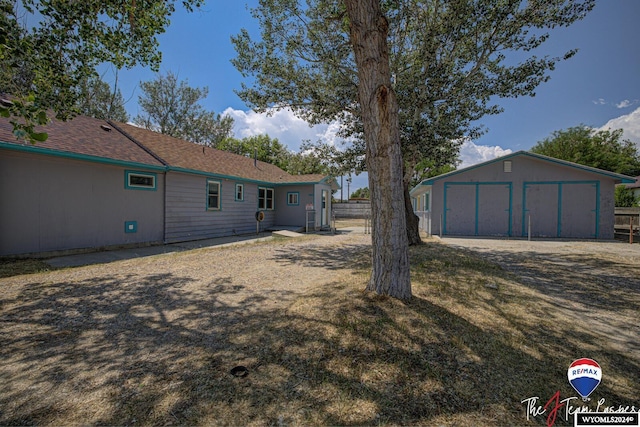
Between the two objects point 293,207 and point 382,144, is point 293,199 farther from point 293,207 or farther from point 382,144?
point 382,144

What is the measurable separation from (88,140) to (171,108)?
22110 millimetres

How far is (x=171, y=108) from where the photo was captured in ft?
91.4

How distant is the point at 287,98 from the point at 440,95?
4.55 m

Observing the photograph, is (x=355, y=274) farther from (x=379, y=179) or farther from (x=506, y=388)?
(x=506, y=388)

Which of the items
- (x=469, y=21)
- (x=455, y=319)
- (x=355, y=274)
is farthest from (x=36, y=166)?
(x=469, y=21)

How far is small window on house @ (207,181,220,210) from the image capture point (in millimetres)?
12058

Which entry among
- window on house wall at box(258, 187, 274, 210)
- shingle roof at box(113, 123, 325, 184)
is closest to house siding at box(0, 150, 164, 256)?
shingle roof at box(113, 123, 325, 184)

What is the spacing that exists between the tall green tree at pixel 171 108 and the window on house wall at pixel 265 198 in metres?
17.5

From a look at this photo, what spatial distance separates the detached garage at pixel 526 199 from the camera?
12539 mm

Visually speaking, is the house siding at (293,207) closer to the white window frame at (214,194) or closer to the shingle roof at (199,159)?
the shingle roof at (199,159)

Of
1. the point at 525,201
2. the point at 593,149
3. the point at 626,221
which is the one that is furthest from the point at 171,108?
the point at 593,149

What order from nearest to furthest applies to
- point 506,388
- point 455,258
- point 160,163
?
point 506,388
point 455,258
point 160,163

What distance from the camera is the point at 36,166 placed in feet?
23.1

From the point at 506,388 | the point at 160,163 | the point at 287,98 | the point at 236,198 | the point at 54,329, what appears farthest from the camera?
the point at 236,198
